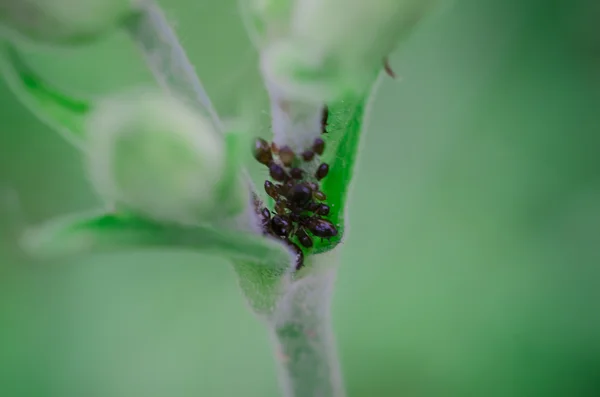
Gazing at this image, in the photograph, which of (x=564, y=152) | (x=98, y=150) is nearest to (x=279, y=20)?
(x=98, y=150)

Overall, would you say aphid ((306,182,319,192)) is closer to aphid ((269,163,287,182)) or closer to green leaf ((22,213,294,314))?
aphid ((269,163,287,182))

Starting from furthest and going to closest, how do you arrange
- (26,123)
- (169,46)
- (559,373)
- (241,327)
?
(26,123) < (241,327) < (559,373) < (169,46)

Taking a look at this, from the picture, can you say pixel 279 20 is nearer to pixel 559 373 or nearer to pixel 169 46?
pixel 169 46

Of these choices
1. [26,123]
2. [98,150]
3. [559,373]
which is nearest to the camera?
[98,150]

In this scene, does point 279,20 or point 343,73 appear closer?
point 343,73

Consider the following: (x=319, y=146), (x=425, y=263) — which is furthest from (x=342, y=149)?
(x=425, y=263)

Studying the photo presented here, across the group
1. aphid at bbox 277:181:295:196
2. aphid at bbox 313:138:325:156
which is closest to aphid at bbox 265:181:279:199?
aphid at bbox 277:181:295:196

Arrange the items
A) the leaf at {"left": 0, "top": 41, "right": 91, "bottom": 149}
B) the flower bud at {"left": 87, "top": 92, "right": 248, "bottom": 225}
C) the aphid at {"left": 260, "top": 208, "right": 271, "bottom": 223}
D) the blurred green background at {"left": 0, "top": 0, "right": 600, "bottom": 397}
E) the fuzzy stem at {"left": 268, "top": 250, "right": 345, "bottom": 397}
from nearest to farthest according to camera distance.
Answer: the flower bud at {"left": 87, "top": 92, "right": 248, "bottom": 225}, the leaf at {"left": 0, "top": 41, "right": 91, "bottom": 149}, the aphid at {"left": 260, "top": 208, "right": 271, "bottom": 223}, the fuzzy stem at {"left": 268, "top": 250, "right": 345, "bottom": 397}, the blurred green background at {"left": 0, "top": 0, "right": 600, "bottom": 397}

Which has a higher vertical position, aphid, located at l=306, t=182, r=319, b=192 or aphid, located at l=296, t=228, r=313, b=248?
aphid, located at l=306, t=182, r=319, b=192
